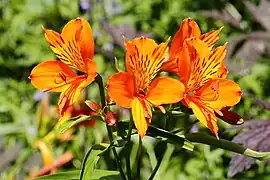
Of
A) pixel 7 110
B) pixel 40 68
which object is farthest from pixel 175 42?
pixel 7 110

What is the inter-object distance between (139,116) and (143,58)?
74 millimetres

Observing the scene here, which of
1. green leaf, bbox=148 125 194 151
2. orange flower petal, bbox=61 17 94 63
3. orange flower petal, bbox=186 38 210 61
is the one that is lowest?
green leaf, bbox=148 125 194 151

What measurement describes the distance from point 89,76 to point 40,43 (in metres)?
1.62

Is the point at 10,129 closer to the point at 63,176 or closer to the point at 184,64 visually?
the point at 63,176

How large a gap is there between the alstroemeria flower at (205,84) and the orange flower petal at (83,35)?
12 centimetres

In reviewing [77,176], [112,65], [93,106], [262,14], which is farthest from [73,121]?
[262,14]

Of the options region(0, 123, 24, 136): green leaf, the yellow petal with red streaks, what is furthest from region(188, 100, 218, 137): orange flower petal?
region(0, 123, 24, 136): green leaf

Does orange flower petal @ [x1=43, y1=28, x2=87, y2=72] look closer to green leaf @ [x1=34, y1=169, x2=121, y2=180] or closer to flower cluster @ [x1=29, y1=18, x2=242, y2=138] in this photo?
flower cluster @ [x1=29, y1=18, x2=242, y2=138]

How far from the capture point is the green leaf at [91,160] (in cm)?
91

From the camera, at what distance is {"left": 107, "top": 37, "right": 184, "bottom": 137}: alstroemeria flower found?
839 millimetres

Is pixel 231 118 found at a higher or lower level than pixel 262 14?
higher

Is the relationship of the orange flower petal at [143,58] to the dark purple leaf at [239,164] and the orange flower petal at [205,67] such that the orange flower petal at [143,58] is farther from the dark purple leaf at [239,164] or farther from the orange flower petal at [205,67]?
the dark purple leaf at [239,164]

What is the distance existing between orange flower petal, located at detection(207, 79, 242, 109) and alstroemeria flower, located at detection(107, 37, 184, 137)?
0.06 meters

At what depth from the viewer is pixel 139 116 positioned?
844 mm
